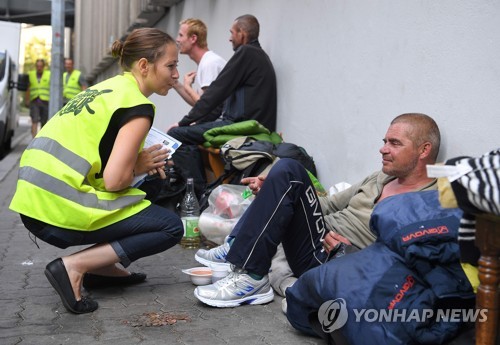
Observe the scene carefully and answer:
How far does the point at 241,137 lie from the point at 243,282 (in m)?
2.08

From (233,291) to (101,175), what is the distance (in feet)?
3.08

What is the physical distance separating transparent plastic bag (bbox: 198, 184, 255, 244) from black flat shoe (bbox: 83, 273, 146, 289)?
99cm

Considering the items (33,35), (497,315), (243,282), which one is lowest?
(33,35)

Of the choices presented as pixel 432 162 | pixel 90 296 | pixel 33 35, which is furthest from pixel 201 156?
pixel 33 35

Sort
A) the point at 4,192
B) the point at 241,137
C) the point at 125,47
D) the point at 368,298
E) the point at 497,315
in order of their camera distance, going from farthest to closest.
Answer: the point at 4,192 → the point at 241,137 → the point at 125,47 → the point at 368,298 → the point at 497,315

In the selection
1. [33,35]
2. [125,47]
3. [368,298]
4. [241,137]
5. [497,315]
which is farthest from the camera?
[33,35]

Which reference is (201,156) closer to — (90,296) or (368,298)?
(90,296)

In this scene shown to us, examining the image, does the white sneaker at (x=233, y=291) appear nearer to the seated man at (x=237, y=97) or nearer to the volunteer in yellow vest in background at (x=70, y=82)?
the seated man at (x=237, y=97)

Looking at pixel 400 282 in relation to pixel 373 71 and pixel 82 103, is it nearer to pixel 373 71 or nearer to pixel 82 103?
pixel 82 103

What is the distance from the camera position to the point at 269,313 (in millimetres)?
Answer: 3514

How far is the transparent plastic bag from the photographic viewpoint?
4926 mm

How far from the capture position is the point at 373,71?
445 centimetres

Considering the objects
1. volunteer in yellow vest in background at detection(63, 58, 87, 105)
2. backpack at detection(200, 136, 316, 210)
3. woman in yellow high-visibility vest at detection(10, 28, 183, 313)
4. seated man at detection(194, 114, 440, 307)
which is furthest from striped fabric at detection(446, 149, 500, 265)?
volunteer in yellow vest in background at detection(63, 58, 87, 105)

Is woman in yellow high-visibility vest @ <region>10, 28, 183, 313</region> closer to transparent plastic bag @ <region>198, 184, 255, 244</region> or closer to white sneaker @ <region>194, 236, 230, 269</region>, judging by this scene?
white sneaker @ <region>194, 236, 230, 269</region>
